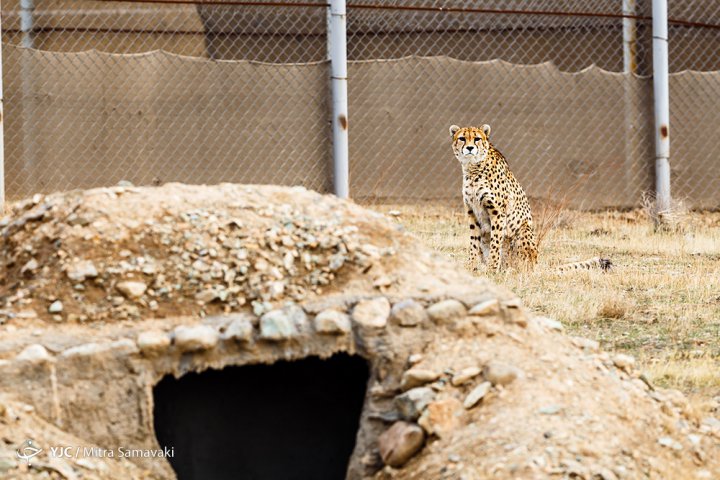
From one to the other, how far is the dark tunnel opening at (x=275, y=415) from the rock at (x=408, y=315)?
1.96 ft

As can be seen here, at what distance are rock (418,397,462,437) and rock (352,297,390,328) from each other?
38 cm

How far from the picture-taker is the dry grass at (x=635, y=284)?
523 centimetres

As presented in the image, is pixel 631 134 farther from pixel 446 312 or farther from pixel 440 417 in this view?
pixel 440 417

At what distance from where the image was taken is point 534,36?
11320mm

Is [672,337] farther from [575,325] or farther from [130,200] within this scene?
[130,200]

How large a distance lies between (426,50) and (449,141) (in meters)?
1.87

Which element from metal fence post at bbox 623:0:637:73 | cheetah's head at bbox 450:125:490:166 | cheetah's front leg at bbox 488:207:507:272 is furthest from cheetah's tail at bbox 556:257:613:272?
metal fence post at bbox 623:0:637:73

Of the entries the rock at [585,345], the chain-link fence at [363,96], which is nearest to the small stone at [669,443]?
the rock at [585,345]

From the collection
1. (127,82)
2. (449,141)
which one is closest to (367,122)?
(449,141)

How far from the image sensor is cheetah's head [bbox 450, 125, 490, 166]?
8.02 m

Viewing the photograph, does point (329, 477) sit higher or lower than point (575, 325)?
lower

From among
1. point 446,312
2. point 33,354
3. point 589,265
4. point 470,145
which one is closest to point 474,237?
point 470,145

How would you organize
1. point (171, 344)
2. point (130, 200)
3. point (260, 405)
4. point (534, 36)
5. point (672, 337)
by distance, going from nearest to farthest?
point (171, 344) < point (130, 200) < point (260, 405) < point (672, 337) < point (534, 36)

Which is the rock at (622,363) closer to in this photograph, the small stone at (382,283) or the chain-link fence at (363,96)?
the small stone at (382,283)
